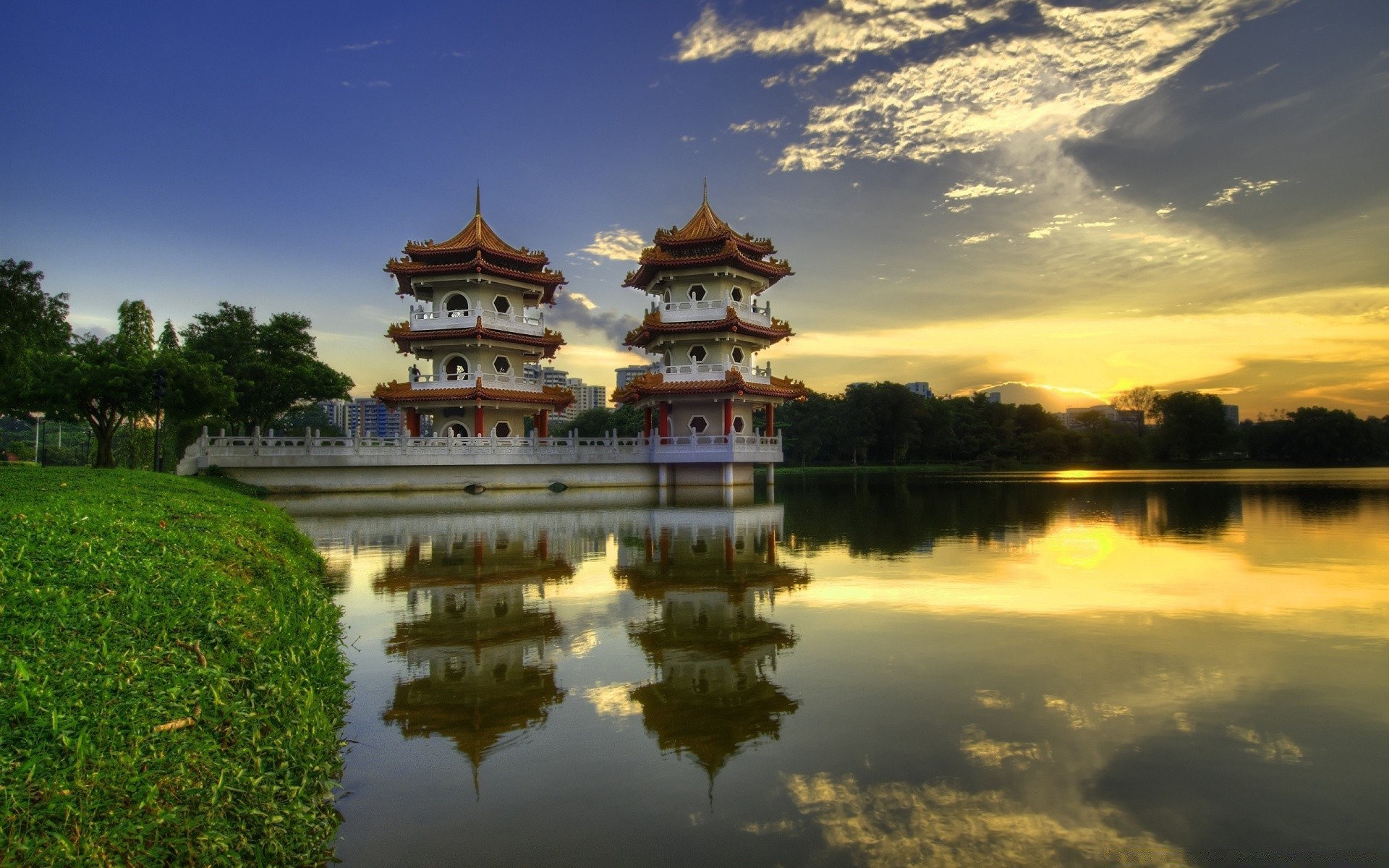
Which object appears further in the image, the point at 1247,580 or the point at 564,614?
the point at 1247,580

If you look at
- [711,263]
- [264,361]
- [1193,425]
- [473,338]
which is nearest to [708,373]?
[711,263]

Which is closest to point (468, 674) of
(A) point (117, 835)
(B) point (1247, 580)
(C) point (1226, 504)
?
(A) point (117, 835)

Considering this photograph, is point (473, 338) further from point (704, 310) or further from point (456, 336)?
point (704, 310)

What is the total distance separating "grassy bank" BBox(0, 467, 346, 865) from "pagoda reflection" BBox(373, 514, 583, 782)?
83 cm

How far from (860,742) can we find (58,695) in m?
5.01

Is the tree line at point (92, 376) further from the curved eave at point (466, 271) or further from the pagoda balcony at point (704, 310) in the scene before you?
the pagoda balcony at point (704, 310)

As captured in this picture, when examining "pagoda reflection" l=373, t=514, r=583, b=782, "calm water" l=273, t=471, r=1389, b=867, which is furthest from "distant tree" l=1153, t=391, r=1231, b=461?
"pagoda reflection" l=373, t=514, r=583, b=782

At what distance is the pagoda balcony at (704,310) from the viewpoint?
39.7 meters

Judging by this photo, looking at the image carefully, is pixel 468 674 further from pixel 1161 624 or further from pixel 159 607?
pixel 1161 624

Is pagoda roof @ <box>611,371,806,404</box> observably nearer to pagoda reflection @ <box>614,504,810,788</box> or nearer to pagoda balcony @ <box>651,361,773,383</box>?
pagoda balcony @ <box>651,361,773,383</box>

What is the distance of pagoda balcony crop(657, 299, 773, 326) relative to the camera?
3966cm

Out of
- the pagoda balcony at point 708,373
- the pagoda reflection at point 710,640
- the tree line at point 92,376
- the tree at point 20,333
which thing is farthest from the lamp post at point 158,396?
the pagoda balcony at point 708,373

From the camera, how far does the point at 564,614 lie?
34.4ft

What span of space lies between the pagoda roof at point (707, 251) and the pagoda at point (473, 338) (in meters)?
→ 5.62
